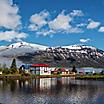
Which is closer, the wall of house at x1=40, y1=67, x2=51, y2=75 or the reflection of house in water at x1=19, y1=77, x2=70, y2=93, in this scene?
the reflection of house in water at x1=19, y1=77, x2=70, y2=93

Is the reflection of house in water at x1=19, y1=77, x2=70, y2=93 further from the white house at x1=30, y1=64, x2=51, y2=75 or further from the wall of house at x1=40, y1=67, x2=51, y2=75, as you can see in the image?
the wall of house at x1=40, y1=67, x2=51, y2=75

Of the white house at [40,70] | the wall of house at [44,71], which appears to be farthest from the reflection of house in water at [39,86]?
the wall of house at [44,71]

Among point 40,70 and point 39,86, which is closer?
point 39,86

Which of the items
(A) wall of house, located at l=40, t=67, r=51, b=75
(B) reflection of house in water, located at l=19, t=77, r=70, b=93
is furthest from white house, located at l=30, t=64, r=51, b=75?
(B) reflection of house in water, located at l=19, t=77, r=70, b=93

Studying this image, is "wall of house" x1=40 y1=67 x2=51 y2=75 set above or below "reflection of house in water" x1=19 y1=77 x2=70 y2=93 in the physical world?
above

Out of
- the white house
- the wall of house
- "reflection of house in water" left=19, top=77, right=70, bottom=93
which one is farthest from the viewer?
the wall of house

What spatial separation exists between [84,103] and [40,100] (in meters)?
5.95

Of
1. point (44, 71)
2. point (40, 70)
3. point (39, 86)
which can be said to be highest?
point (40, 70)

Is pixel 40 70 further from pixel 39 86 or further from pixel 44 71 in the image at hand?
pixel 39 86

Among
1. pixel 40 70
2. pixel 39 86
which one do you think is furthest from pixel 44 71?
pixel 39 86

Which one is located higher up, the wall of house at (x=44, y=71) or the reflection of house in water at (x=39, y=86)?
the wall of house at (x=44, y=71)

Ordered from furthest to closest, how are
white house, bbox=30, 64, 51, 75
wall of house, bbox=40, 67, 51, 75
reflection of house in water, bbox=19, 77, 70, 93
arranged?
wall of house, bbox=40, 67, 51, 75 < white house, bbox=30, 64, 51, 75 < reflection of house in water, bbox=19, 77, 70, 93

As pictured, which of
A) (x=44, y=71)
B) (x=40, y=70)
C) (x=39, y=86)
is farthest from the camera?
(x=44, y=71)

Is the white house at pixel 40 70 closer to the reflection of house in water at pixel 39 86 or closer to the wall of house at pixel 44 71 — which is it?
the wall of house at pixel 44 71
